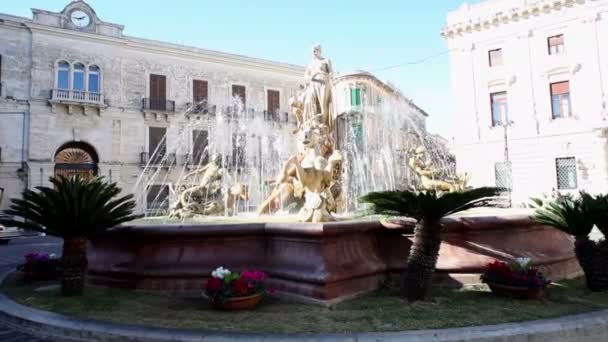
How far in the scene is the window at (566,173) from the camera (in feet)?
72.4

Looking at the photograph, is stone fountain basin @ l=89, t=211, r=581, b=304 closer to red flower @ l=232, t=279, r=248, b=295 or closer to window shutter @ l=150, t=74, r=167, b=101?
red flower @ l=232, t=279, r=248, b=295

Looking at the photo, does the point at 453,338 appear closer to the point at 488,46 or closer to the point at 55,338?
the point at 55,338

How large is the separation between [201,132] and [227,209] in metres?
19.7

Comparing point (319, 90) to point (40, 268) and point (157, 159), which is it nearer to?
point (40, 268)

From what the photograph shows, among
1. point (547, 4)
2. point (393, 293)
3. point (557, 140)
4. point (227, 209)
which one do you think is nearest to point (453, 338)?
point (393, 293)

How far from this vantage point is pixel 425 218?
4.35m

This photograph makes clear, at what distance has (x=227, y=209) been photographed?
31.1ft

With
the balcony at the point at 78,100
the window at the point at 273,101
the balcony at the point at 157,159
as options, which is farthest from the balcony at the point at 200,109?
the balcony at the point at 78,100

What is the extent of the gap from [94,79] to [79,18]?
3678 mm

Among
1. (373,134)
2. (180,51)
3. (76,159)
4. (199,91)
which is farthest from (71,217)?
(180,51)

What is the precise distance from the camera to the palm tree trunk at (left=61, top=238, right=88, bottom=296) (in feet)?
16.1

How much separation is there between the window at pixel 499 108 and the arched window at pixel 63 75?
25.4m

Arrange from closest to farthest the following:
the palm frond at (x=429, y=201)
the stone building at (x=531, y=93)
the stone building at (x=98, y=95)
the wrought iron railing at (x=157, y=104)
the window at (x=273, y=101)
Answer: the palm frond at (x=429, y=201), the stone building at (x=531, y=93), the stone building at (x=98, y=95), the wrought iron railing at (x=157, y=104), the window at (x=273, y=101)

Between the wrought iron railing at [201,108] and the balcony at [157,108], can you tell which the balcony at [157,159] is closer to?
the balcony at [157,108]
